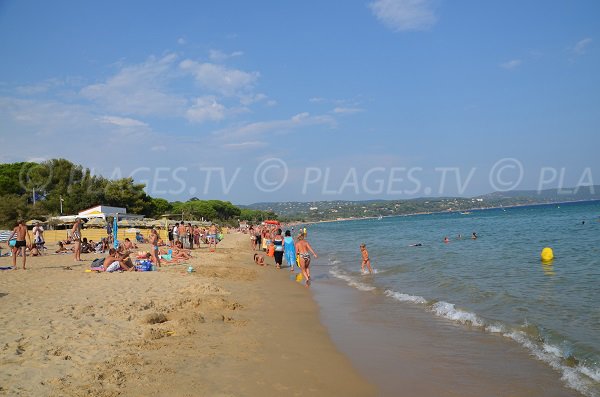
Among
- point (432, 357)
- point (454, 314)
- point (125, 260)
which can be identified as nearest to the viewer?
point (432, 357)

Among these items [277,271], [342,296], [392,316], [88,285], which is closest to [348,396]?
[392,316]

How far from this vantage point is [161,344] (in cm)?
521

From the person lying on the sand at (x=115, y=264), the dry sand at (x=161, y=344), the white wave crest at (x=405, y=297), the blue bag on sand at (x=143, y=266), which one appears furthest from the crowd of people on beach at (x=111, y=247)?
the white wave crest at (x=405, y=297)

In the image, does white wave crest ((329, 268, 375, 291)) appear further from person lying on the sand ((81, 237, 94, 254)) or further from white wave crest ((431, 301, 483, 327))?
person lying on the sand ((81, 237, 94, 254))

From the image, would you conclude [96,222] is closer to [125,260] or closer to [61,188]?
[125,260]

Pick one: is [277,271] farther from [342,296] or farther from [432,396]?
[432,396]

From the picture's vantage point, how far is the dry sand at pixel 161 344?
3.97 meters

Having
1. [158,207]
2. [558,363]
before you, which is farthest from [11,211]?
[558,363]

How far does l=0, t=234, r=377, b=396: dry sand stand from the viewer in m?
3.97

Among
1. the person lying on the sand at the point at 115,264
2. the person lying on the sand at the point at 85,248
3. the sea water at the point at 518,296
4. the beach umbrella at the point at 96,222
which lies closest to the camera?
the sea water at the point at 518,296

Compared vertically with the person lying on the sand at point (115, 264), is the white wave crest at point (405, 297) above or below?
below

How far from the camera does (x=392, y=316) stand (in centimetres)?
789

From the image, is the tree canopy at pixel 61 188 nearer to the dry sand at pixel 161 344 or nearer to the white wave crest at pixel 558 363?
the dry sand at pixel 161 344

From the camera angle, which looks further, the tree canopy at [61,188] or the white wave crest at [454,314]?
the tree canopy at [61,188]
